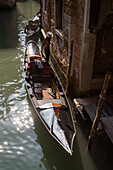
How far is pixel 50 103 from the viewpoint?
A: 5.30 metres

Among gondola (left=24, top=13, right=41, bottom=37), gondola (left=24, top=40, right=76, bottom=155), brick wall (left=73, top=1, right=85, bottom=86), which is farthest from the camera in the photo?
gondola (left=24, top=13, right=41, bottom=37)

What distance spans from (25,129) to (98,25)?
417cm

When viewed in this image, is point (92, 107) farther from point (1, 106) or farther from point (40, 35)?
point (40, 35)

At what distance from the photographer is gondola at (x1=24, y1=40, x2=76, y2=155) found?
4363 millimetres

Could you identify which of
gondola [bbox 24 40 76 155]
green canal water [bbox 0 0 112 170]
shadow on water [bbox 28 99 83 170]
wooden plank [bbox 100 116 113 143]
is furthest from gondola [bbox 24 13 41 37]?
wooden plank [bbox 100 116 113 143]

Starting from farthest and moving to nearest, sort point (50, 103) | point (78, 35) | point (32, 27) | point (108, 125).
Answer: point (32, 27) → point (78, 35) → point (50, 103) → point (108, 125)

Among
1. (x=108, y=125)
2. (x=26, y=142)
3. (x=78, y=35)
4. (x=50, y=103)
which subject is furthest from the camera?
(x=78, y=35)

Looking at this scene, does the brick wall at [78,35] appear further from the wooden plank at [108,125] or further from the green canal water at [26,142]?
the green canal water at [26,142]

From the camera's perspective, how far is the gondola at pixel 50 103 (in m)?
4.36

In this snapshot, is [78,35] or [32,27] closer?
[78,35]

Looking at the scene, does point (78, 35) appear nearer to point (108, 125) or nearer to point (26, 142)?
point (108, 125)

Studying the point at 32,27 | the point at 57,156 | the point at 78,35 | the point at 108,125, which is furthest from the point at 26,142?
the point at 32,27

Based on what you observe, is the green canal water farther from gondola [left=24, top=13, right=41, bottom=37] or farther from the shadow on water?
gondola [left=24, top=13, right=41, bottom=37]

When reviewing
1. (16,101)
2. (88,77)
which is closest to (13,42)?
(16,101)
